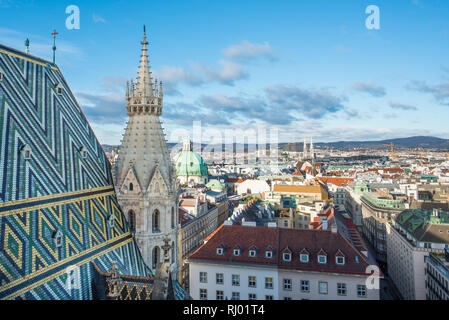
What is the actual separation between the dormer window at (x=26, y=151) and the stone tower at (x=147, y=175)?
770cm

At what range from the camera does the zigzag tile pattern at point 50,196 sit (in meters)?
16.1

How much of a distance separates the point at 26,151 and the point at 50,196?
8.98 ft

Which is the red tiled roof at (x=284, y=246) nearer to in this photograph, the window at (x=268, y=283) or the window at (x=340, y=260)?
the window at (x=340, y=260)

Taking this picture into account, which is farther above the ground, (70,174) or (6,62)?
(6,62)

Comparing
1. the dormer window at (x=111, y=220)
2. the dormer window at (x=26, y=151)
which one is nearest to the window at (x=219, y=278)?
the dormer window at (x=111, y=220)

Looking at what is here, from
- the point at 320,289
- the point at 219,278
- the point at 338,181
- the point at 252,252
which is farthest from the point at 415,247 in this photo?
the point at 338,181

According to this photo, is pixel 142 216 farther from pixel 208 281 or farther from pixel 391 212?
pixel 391 212

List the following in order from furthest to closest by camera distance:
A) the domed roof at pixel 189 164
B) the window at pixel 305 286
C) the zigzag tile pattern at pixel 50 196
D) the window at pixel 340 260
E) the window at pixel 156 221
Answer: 1. the domed roof at pixel 189 164
2. the window at pixel 305 286
3. the window at pixel 340 260
4. the window at pixel 156 221
5. the zigzag tile pattern at pixel 50 196

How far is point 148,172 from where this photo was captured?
2584 centimetres

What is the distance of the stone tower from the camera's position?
2541 cm

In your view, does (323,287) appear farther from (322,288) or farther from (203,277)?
(203,277)

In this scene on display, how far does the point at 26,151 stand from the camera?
18.6 meters
